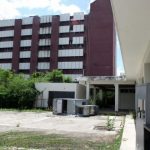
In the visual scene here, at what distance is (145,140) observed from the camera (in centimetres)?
354

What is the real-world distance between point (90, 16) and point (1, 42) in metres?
22.3

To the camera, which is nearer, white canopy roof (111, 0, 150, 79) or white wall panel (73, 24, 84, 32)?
white canopy roof (111, 0, 150, 79)

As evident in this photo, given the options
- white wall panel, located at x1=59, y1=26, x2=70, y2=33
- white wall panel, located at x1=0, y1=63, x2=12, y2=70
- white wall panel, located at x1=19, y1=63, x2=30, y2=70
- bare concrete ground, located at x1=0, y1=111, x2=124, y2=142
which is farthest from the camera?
white wall panel, located at x1=0, y1=63, x2=12, y2=70

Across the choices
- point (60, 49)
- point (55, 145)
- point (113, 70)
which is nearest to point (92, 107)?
point (55, 145)

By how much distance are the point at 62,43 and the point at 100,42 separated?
9.99 m

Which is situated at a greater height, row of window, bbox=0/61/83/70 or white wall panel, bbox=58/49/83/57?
Answer: white wall panel, bbox=58/49/83/57

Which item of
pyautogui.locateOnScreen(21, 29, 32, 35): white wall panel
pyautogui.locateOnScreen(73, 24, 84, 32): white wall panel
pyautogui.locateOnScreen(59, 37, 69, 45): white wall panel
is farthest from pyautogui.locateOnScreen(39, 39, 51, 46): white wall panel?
pyautogui.locateOnScreen(73, 24, 84, 32): white wall panel

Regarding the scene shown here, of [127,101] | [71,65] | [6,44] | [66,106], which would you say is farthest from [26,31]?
[66,106]

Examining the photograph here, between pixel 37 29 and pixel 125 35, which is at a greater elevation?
pixel 37 29

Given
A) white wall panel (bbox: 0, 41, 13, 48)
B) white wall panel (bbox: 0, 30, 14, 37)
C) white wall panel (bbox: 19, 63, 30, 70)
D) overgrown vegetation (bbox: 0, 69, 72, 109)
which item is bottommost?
overgrown vegetation (bbox: 0, 69, 72, 109)

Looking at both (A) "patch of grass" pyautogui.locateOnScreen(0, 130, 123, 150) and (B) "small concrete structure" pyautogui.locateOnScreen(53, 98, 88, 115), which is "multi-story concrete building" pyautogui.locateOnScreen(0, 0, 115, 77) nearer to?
(B) "small concrete structure" pyautogui.locateOnScreen(53, 98, 88, 115)

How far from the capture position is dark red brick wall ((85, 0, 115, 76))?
5012 centimetres

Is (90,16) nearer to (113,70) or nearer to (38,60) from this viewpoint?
(113,70)

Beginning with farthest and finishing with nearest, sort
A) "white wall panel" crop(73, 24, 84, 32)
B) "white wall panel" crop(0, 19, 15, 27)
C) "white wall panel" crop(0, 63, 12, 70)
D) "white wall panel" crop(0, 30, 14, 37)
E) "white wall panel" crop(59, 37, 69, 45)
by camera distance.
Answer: "white wall panel" crop(0, 19, 15, 27) → "white wall panel" crop(0, 30, 14, 37) → "white wall panel" crop(0, 63, 12, 70) → "white wall panel" crop(59, 37, 69, 45) → "white wall panel" crop(73, 24, 84, 32)
